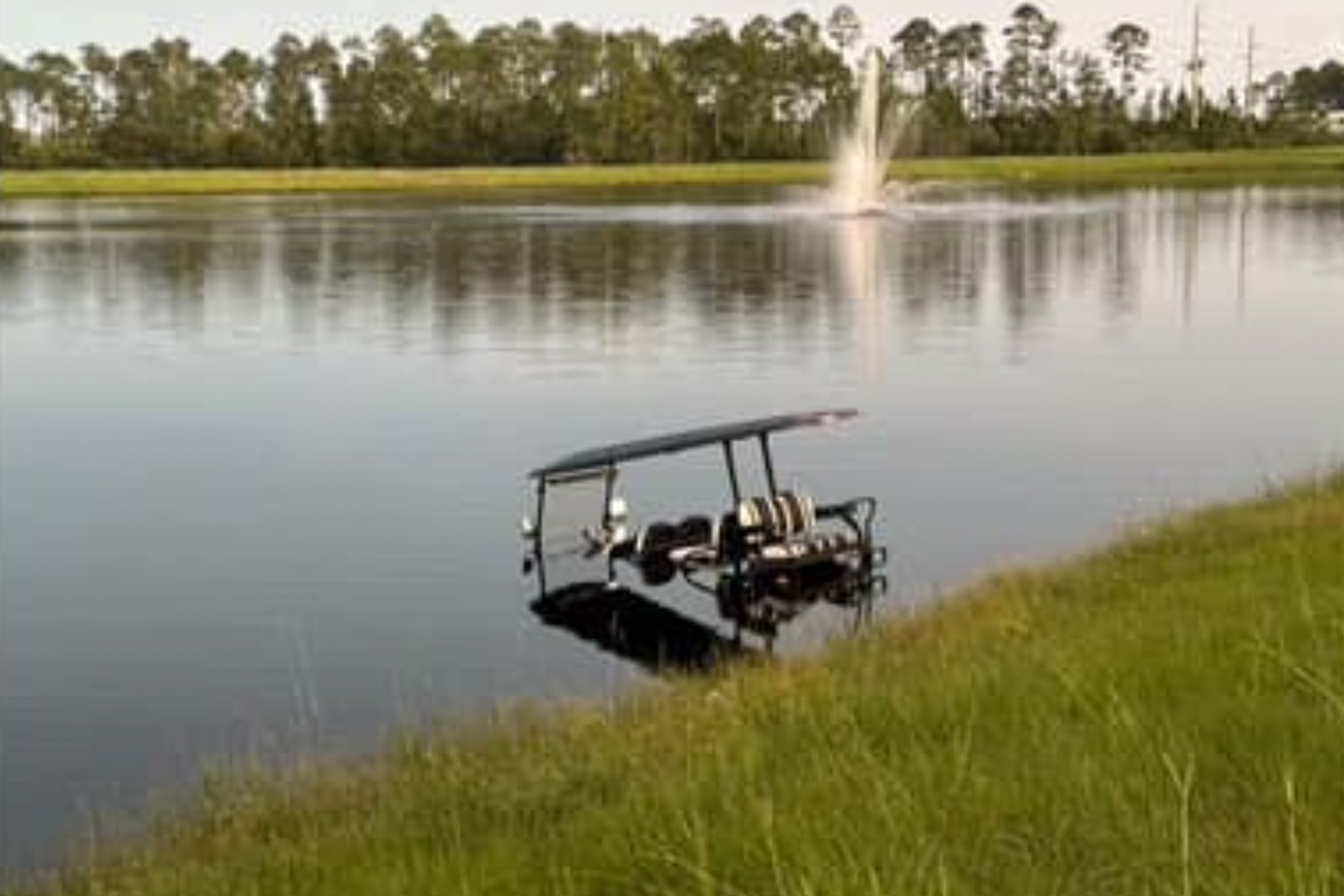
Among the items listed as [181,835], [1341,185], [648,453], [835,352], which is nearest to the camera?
[181,835]

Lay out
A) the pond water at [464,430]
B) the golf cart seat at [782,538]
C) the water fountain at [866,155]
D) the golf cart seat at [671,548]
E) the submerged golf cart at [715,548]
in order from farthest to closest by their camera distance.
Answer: the water fountain at [866,155] → the golf cart seat at [671,548] → the golf cart seat at [782,538] → the submerged golf cart at [715,548] → the pond water at [464,430]

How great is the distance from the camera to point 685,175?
145750mm

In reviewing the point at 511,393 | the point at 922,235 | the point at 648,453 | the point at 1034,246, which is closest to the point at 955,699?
the point at 648,453

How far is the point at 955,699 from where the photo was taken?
28.6 ft

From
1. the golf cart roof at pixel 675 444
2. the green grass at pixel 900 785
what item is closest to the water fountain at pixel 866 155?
the golf cart roof at pixel 675 444

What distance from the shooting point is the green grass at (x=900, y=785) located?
5934mm

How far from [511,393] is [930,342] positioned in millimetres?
10209

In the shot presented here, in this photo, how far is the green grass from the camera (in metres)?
5.93

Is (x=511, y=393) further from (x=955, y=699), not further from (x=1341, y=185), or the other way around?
(x=1341, y=185)

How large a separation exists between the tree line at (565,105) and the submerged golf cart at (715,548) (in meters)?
138

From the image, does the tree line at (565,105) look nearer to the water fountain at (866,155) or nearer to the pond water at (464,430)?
the water fountain at (866,155)

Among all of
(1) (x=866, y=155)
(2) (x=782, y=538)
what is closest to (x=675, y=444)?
(2) (x=782, y=538)

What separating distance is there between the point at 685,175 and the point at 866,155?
2651cm

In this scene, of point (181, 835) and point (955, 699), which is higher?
point (955, 699)
